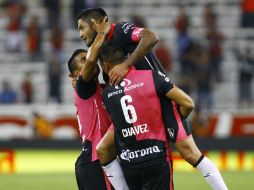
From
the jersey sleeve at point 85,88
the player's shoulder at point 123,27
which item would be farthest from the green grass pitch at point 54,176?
the jersey sleeve at point 85,88

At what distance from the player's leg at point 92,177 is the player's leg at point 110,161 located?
0.13m

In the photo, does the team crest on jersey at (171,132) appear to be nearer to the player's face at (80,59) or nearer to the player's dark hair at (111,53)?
the player's dark hair at (111,53)

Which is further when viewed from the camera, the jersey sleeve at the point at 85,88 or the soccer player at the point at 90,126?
the soccer player at the point at 90,126

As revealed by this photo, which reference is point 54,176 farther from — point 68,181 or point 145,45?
point 145,45

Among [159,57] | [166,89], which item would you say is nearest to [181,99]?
[166,89]

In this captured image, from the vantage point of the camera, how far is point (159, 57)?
19828mm

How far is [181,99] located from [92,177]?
43.8 inches

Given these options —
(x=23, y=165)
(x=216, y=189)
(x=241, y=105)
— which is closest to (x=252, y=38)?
(x=241, y=105)

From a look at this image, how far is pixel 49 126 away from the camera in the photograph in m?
18.8

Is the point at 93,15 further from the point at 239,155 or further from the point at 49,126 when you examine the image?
the point at 49,126

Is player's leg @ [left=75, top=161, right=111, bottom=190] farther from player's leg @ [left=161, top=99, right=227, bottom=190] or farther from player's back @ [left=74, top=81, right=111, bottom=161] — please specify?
player's leg @ [left=161, top=99, right=227, bottom=190]

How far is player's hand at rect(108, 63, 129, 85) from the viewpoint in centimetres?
687

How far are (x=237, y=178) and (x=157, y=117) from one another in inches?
278

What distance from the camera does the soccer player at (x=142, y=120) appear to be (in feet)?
22.3
